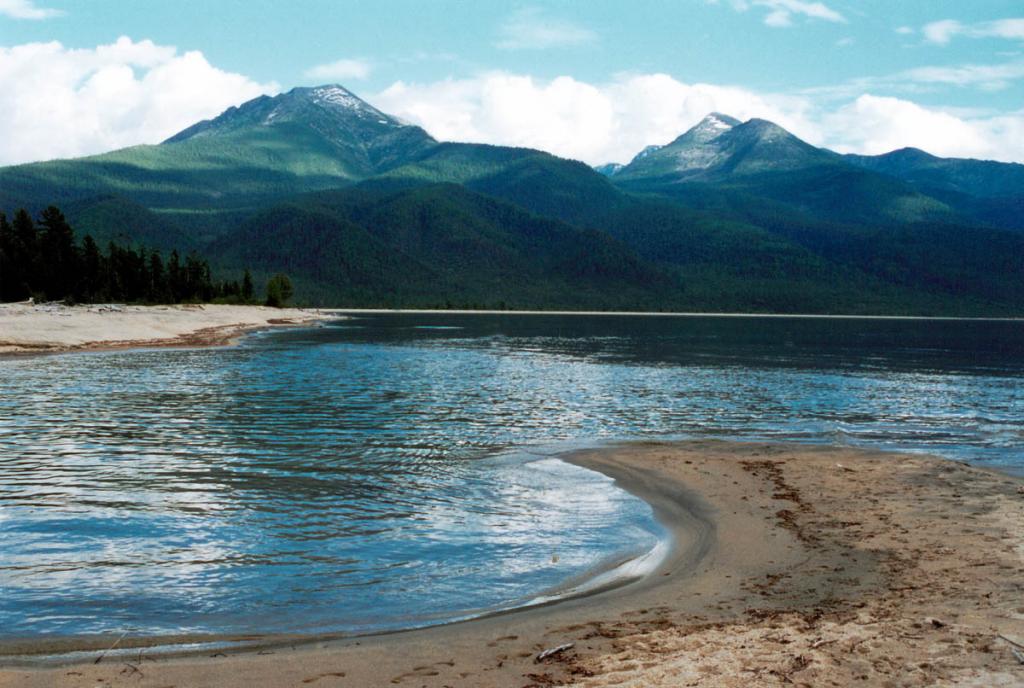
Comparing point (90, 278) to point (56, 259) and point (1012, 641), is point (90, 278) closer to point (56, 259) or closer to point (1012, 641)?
point (56, 259)

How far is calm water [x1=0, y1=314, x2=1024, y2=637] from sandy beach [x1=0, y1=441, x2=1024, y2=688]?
1.21m

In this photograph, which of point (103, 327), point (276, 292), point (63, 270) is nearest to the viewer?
point (103, 327)

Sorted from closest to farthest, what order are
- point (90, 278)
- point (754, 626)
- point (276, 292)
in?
1. point (754, 626)
2. point (90, 278)
3. point (276, 292)

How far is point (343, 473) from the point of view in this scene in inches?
859

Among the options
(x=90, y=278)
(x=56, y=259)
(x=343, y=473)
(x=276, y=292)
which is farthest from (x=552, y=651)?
(x=276, y=292)

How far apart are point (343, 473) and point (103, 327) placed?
62.8 metres

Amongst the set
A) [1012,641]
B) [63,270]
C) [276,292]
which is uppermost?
[63,270]

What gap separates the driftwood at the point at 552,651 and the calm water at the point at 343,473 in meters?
2.27

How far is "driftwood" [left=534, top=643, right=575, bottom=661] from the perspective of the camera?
396 inches

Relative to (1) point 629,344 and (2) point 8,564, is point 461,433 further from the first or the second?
(1) point 629,344

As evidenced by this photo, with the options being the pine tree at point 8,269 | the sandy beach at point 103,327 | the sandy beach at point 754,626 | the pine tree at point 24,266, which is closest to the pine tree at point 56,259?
the pine tree at point 24,266

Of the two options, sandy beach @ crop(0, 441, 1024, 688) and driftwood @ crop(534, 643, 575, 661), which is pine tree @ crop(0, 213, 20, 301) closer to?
sandy beach @ crop(0, 441, 1024, 688)

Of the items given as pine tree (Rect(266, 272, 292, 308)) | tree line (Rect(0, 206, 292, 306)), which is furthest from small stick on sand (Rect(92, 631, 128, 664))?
pine tree (Rect(266, 272, 292, 308))

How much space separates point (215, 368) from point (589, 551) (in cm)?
4117
